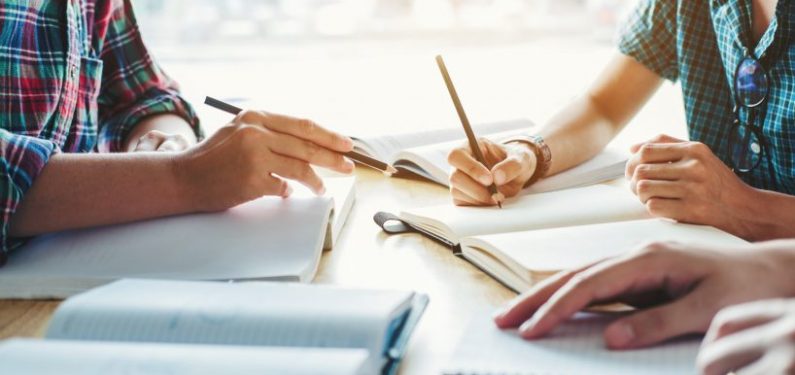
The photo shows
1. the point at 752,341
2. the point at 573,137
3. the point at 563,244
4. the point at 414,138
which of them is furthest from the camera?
the point at 414,138

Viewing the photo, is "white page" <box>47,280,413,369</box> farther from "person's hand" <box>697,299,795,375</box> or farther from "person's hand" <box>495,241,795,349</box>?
"person's hand" <box>697,299,795,375</box>

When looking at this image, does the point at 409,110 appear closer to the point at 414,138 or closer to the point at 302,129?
the point at 414,138

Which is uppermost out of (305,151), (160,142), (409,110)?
(305,151)

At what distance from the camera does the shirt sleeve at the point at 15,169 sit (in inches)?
37.2

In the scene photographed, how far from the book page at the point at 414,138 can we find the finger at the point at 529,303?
680 mm

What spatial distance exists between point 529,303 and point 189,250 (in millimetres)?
410

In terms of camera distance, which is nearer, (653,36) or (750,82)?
(750,82)

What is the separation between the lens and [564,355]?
0.62m

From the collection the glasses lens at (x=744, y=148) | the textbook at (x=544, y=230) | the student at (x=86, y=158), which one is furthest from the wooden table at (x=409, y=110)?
the glasses lens at (x=744, y=148)

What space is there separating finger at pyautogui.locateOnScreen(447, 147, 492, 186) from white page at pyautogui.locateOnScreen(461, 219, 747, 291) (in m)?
0.18

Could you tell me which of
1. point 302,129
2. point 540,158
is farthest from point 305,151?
point 540,158

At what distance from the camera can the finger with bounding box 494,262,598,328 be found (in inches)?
27.0

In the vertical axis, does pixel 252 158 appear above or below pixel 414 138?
above

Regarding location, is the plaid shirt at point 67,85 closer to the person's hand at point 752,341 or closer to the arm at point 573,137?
the arm at point 573,137
